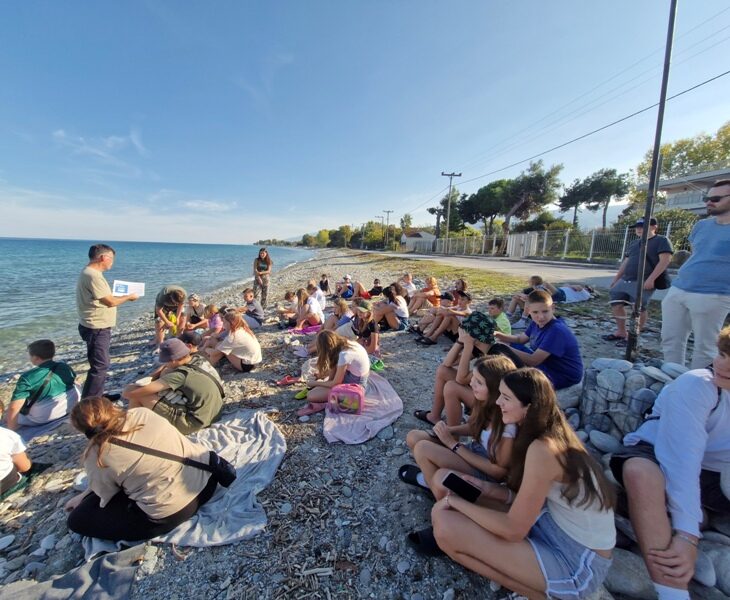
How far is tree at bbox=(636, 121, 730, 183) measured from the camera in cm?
2992

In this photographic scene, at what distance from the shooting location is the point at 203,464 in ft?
8.04

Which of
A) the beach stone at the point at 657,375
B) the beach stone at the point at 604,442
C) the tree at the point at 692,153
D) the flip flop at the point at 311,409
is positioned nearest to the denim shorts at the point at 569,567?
the beach stone at the point at 604,442

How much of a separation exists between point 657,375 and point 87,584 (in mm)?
4452

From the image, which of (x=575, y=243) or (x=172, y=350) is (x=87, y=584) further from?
(x=575, y=243)

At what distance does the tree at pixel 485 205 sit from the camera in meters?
41.4

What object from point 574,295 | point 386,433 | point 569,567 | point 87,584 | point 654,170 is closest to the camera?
point 569,567

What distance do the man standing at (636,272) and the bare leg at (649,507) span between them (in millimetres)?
3780

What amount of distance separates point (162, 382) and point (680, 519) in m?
4.18

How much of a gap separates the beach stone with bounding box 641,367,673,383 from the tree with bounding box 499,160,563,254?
30540 millimetres

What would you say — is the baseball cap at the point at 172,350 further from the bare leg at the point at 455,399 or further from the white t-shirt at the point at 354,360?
the bare leg at the point at 455,399

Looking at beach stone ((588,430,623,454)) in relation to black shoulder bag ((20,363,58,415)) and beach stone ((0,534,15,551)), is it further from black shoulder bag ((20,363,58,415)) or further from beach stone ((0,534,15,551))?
black shoulder bag ((20,363,58,415))

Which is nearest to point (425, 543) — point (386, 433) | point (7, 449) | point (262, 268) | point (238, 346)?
point (386, 433)

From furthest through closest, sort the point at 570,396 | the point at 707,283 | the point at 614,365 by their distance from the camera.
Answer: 1. the point at 570,396
2. the point at 707,283
3. the point at 614,365

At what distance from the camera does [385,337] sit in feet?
23.1
